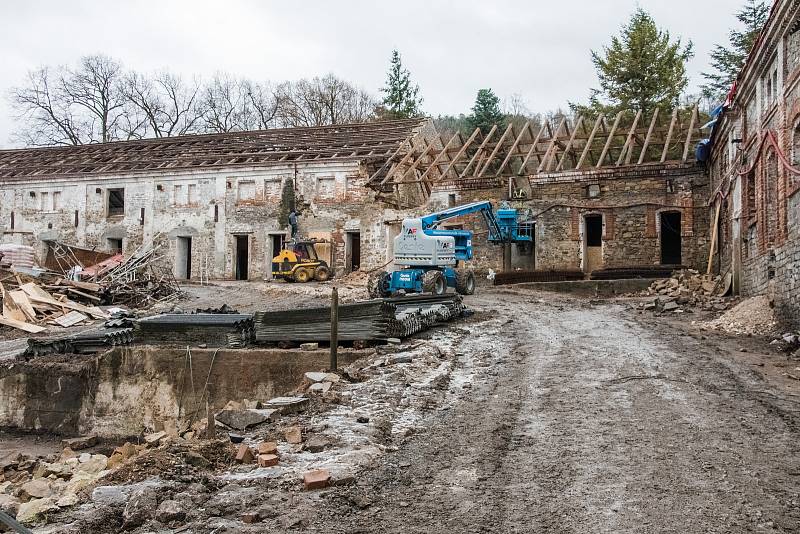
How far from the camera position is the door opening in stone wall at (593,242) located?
2492 centimetres

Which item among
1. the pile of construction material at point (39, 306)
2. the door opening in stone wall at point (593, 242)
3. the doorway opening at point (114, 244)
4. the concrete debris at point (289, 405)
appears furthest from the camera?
the doorway opening at point (114, 244)

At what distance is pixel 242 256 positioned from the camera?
3228cm

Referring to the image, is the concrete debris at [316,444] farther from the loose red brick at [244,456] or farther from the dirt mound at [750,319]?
the dirt mound at [750,319]

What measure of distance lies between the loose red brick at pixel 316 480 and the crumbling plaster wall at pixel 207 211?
23.3m

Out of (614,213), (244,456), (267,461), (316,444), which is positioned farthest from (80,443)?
(614,213)

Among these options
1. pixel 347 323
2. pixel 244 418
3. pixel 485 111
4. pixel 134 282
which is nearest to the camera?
pixel 244 418

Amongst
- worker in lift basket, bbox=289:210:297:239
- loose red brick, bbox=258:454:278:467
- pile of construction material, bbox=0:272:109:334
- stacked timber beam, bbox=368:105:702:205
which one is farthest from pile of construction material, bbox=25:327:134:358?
stacked timber beam, bbox=368:105:702:205

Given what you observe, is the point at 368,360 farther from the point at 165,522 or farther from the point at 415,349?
the point at 165,522

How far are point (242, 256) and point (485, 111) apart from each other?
57.2 ft

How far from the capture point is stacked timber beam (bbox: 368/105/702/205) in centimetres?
2434

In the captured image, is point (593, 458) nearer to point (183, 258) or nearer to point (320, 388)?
point (320, 388)

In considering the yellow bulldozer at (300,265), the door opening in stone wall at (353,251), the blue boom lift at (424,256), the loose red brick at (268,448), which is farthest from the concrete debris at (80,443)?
the door opening in stone wall at (353,251)

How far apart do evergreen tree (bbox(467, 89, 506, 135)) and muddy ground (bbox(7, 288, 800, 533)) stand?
101 ft

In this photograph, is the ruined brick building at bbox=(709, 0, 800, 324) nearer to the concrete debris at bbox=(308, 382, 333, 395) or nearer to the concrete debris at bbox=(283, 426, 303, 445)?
the concrete debris at bbox=(308, 382, 333, 395)
